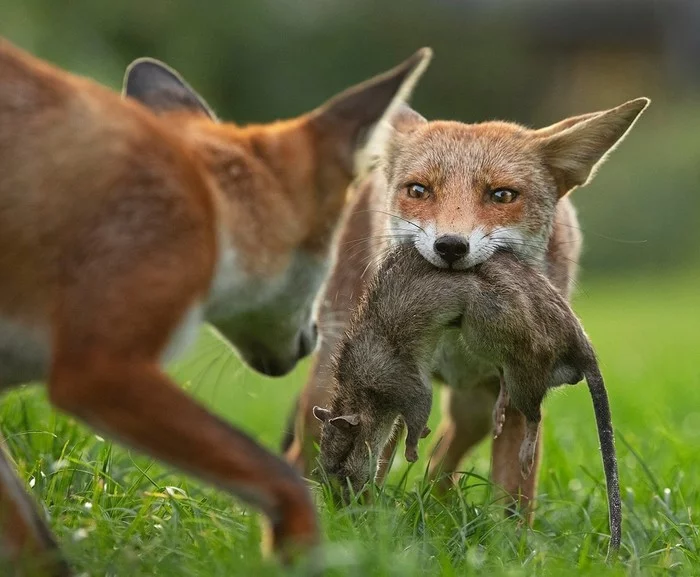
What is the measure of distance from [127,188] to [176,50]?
83.2ft

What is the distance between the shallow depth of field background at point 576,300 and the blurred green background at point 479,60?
2.3 inches

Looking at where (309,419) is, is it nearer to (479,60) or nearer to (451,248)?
(451,248)

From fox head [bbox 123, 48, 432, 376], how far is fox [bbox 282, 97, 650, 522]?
1.00 m

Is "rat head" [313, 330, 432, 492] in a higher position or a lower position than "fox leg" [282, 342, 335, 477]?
higher

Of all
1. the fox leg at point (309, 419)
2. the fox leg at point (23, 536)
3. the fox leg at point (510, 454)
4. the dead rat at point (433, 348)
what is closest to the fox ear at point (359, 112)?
the dead rat at point (433, 348)

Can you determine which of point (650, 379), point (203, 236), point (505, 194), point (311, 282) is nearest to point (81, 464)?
point (311, 282)

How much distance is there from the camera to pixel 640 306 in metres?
19.9

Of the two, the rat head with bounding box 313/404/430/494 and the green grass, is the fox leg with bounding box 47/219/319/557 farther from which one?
the rat head with bounding box 313/404/430/494

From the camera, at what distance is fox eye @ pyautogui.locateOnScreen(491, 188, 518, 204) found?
19.3ft

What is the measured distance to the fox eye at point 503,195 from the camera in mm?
5887

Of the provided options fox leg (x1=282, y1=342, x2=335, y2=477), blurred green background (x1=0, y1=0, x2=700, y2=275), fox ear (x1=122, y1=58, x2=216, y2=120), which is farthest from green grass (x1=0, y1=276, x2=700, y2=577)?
blurred green background (x1=0, y1=0, x2=700, y2=275)

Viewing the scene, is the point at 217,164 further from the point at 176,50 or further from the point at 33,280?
the point at 176,50

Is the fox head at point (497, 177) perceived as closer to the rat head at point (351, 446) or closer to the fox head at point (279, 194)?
the rat head at point (351, 446)

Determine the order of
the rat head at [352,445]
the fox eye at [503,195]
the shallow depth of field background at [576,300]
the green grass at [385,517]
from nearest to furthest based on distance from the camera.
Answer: the green grass at [385,517] < the shallow depth of field background at [576,300] < the rat head at [352,445] < the fox eye at [503,195]
